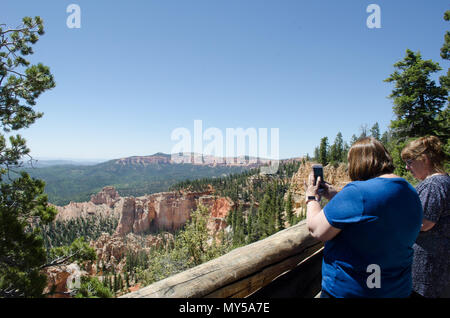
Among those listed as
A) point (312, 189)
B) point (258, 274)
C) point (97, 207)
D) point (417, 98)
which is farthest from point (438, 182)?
point (97, 207)

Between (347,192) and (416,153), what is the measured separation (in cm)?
123

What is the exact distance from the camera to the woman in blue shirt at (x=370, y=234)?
48.9 inches

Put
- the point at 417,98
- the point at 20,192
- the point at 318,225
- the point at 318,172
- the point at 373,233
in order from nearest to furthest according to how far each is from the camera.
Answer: the point at 373,233
the point at 318,225
the point at 318,172
the point at 20,192
the point at 417,98

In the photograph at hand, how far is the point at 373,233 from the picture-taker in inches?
49.2

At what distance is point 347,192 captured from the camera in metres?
1.29

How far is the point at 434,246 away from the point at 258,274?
1.39m

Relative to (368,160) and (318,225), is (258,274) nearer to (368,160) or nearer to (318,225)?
(318,225)

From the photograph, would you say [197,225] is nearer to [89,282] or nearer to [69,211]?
[89,282]

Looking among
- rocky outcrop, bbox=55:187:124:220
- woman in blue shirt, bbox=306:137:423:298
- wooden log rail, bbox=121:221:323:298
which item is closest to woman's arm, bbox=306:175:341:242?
woman in blue shirt, bbox=306:137:423:298

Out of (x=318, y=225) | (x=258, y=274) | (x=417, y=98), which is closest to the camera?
(x=318, y=225)

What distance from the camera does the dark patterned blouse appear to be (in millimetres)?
1792

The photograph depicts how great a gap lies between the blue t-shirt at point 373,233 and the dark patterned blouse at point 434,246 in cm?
67

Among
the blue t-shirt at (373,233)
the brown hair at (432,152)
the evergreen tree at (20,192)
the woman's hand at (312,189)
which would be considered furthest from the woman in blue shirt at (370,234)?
the evergreen tree at (20,192)

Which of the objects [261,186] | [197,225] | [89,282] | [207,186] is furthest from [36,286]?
[207,186]
